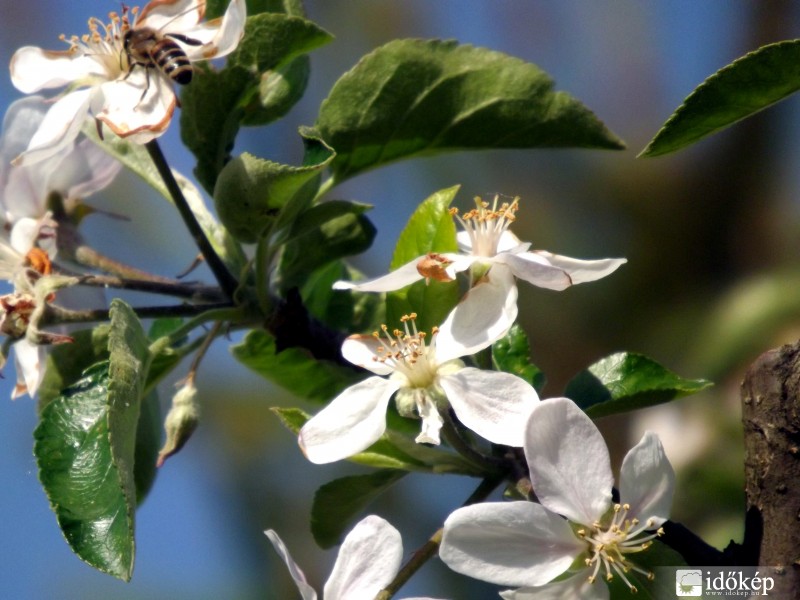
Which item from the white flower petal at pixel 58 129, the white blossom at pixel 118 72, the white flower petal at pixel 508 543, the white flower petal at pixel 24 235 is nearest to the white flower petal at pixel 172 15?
the white blossom at pixel 118 72

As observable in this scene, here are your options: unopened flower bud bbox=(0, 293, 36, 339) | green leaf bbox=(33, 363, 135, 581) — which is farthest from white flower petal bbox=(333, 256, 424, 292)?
unopened flower bud bbox=(0, 293, 36, 339)

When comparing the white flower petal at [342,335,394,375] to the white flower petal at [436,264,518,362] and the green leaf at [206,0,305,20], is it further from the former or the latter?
the green leaf at [206,0,305,20]

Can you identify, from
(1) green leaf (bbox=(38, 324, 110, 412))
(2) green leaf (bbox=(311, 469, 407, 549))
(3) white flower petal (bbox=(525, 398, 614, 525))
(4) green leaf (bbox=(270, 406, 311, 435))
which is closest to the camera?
(3) white flower petal (bbox=(525, 398, 614, 525))

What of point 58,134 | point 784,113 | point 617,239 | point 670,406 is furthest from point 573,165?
point 58,134

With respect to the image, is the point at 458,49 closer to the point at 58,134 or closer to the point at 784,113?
the point at 58,134

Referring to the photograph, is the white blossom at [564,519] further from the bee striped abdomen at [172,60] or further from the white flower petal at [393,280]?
the bee striped abdomen at [172,60]
